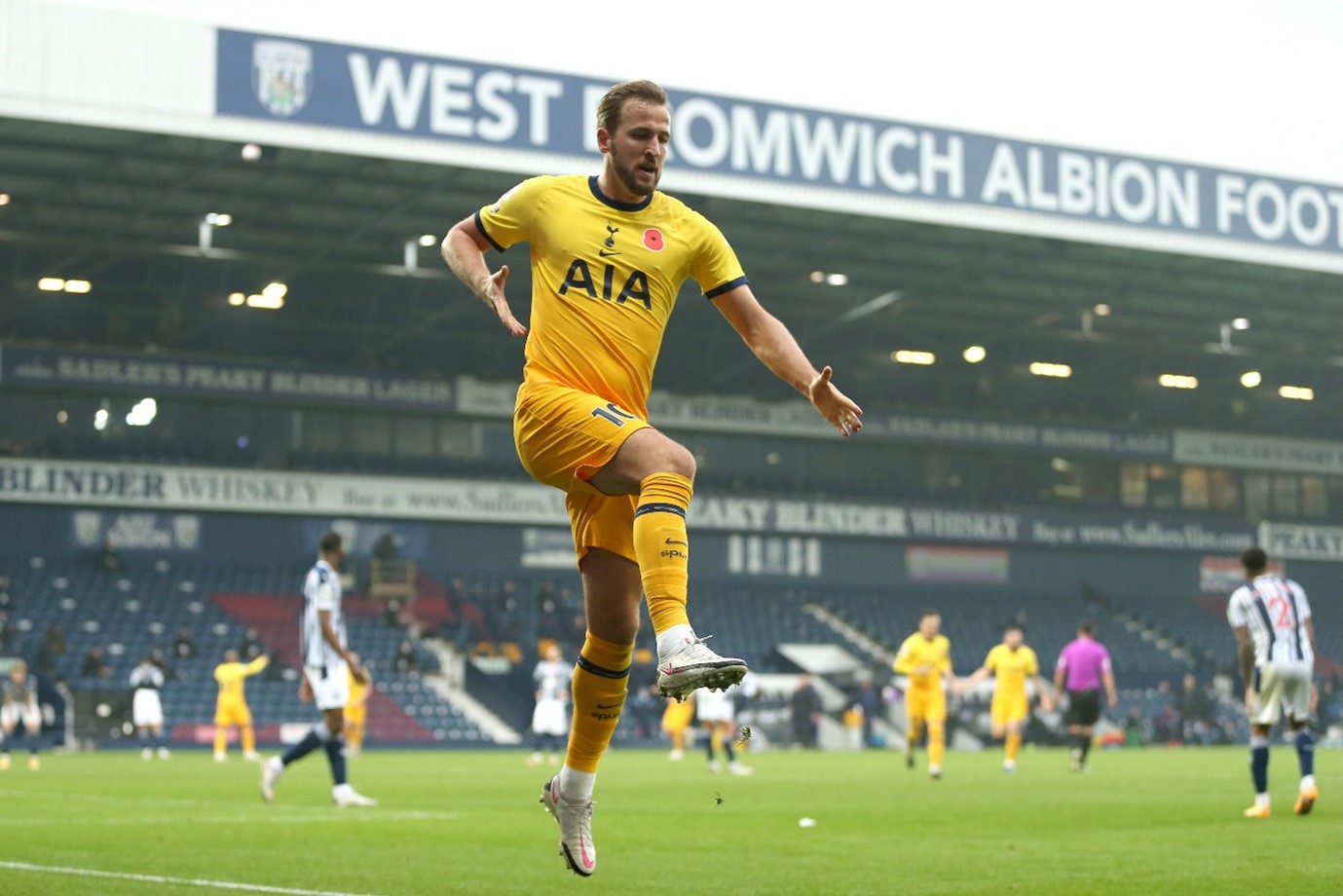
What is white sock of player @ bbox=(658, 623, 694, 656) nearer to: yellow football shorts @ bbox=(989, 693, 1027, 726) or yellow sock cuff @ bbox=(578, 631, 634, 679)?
yellow sock cuff @ bbox=(578, 631, 634, 679)

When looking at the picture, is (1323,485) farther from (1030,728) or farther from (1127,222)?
(1127,222)

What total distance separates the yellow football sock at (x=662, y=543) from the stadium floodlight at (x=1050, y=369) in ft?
149

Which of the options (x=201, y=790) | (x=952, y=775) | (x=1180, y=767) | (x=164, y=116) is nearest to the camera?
(x=201, y=790)

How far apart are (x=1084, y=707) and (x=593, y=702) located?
20.0 meters

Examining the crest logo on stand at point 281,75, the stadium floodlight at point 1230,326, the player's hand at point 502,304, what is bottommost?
the player's hand at point 502,304

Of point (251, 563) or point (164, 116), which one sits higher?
point (164, 116)

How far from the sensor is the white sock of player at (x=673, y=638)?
542 cm

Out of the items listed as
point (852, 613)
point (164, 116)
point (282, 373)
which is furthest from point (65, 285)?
point (852, 613)

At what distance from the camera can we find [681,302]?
41938mm

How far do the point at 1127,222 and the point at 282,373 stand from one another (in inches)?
769

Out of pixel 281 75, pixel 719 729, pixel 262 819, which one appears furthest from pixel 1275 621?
pixel 281 75

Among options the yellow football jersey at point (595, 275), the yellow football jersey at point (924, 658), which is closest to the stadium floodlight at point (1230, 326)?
the yellow football jersey at point (924, 658)

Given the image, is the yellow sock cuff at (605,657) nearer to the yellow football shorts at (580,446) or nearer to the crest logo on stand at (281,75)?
the yellow football shorts at (580,446)

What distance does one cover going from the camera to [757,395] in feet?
156
